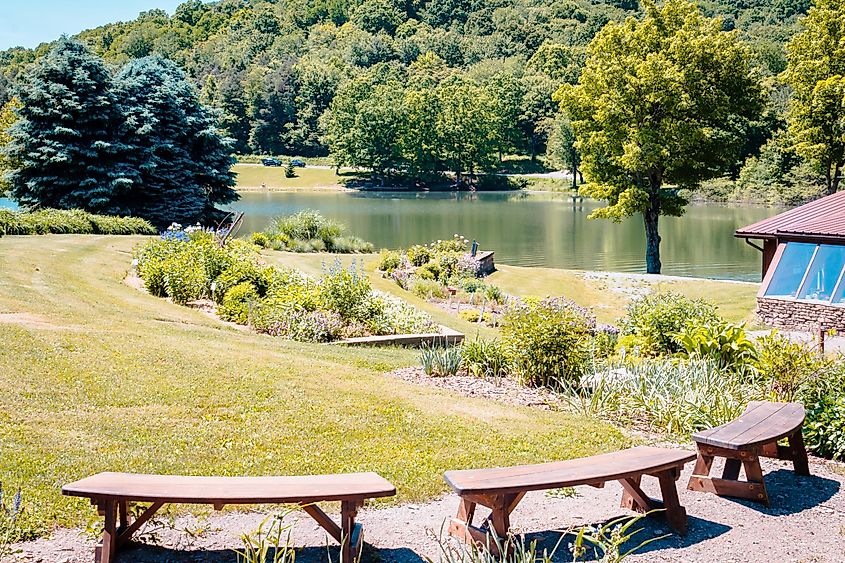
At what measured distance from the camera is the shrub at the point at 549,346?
887 cm

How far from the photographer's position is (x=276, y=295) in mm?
13375

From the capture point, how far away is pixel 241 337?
11.7 metres

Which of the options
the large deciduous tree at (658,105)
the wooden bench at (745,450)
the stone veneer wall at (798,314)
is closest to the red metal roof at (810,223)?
the stone veneer wall at (798,314)

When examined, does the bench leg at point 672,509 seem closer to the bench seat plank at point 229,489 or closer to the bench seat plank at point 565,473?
the bench seat plank at point 565,473

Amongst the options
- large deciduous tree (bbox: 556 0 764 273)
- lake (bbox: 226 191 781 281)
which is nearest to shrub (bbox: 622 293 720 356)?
large deciduous tree (bbox: 556 0 764 273)

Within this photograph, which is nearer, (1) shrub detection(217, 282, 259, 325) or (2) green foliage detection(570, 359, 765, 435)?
(2) green foliage detection(570, 359, 765, 435)

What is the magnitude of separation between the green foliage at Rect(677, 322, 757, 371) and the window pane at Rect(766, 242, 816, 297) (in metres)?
11.4

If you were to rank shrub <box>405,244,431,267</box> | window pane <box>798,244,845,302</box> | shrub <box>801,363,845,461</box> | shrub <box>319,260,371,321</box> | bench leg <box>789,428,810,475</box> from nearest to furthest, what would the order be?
bench leg <box>789,428,810,475</box> < shrub <box>801,363,845,461</box> < shrub <box>319,260,371,321</box> < window pane <box>798,244,845,302</box> < shrub <box>405,244,431,267</box>

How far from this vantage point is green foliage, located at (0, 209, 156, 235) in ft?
76.7

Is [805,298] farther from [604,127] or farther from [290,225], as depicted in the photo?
[290,225]

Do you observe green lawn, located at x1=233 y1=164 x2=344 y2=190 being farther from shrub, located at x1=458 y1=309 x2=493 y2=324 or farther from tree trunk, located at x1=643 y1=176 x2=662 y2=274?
shrub, located at x1=458 y1=309 x2=493 y2=324

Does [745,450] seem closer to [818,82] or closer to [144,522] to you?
[144,522]

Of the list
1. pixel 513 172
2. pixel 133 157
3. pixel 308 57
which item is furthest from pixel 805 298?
pixel 308 57

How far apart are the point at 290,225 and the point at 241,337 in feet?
58.2
